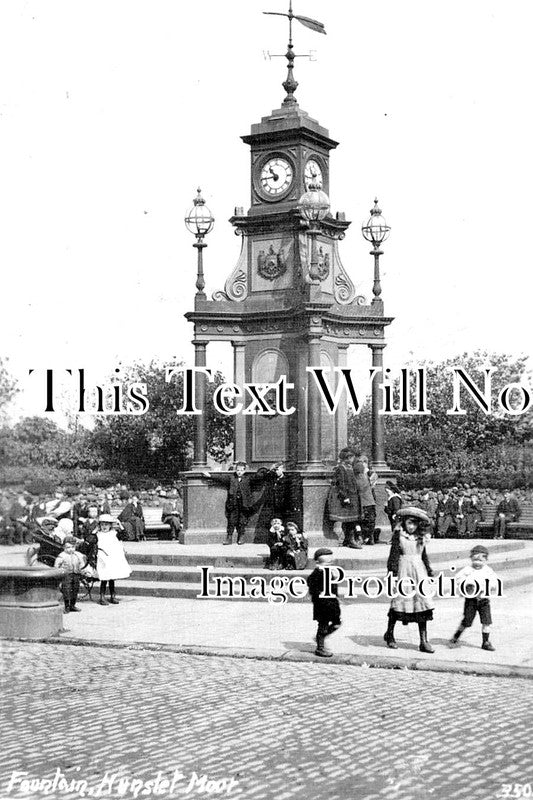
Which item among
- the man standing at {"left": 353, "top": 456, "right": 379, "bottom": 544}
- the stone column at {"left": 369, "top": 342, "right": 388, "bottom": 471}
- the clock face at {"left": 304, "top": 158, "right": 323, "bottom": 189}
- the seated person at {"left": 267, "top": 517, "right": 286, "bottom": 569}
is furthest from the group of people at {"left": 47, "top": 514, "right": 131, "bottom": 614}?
the clock face at {"left": 304, "top": 158, "right": 323, "bottom": 189}

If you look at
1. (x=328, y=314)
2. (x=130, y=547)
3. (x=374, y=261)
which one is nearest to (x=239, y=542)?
(x=130, y=547)

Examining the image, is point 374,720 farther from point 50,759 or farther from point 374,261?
point 374,261

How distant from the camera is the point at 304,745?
7418 mm

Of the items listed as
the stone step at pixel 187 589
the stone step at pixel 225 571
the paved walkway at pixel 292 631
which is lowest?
the paved walkway at pixel 292 631

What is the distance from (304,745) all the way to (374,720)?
0.95 metres

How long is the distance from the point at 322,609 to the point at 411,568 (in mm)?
1168

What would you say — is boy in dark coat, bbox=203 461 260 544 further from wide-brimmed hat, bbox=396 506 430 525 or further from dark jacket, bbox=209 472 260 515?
wide-brimmed hat, bbox=396 506 430 525

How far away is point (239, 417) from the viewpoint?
21.1m

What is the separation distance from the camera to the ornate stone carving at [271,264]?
21.0 meters

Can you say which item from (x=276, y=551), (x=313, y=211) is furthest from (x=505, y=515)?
(x=276, y=551)

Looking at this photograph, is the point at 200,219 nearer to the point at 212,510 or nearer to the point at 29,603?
the point at 212,510

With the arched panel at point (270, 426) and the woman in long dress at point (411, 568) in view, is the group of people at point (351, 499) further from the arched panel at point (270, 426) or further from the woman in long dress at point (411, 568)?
the woman in long dress at point (411, 568)

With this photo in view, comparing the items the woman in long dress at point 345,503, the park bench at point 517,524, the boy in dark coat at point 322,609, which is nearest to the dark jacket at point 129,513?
the woman in long dress at point 345,503

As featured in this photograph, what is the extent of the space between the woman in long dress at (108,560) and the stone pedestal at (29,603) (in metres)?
2.17
